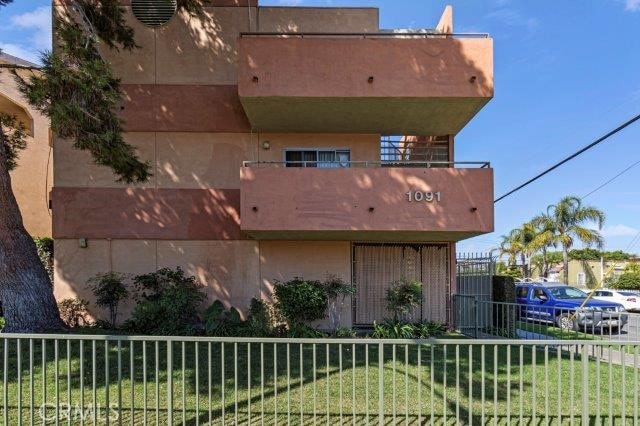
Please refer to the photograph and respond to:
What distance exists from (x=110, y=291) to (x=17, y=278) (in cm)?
206

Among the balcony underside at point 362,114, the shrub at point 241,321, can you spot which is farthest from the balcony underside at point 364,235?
the balcony underside at point 362,114

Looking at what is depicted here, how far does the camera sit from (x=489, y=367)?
290 inches

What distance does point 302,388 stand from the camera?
489cm

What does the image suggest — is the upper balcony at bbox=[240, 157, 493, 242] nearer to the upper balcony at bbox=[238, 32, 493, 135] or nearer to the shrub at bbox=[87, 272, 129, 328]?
the upper balcony at bbox=[238, 32, 493, 135]

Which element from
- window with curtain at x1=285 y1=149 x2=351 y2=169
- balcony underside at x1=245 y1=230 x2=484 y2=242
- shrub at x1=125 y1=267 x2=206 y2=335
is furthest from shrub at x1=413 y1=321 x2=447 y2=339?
shrub at x1=125 y1=267 x2=206 y2=335

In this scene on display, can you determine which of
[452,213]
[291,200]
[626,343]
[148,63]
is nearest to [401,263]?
[452,213]

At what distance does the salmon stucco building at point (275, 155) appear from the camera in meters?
9.63

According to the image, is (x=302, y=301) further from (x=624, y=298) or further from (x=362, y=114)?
(x=624, y=298)

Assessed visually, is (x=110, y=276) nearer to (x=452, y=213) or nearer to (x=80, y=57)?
(x=80, y=57)

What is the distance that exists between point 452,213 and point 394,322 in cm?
313

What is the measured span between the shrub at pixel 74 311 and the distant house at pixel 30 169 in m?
5.79

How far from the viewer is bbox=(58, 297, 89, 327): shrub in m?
10.6

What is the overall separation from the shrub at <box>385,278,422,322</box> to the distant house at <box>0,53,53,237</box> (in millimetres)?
12376

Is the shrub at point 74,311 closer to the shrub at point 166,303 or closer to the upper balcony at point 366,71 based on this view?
the shrub at point 166,303
